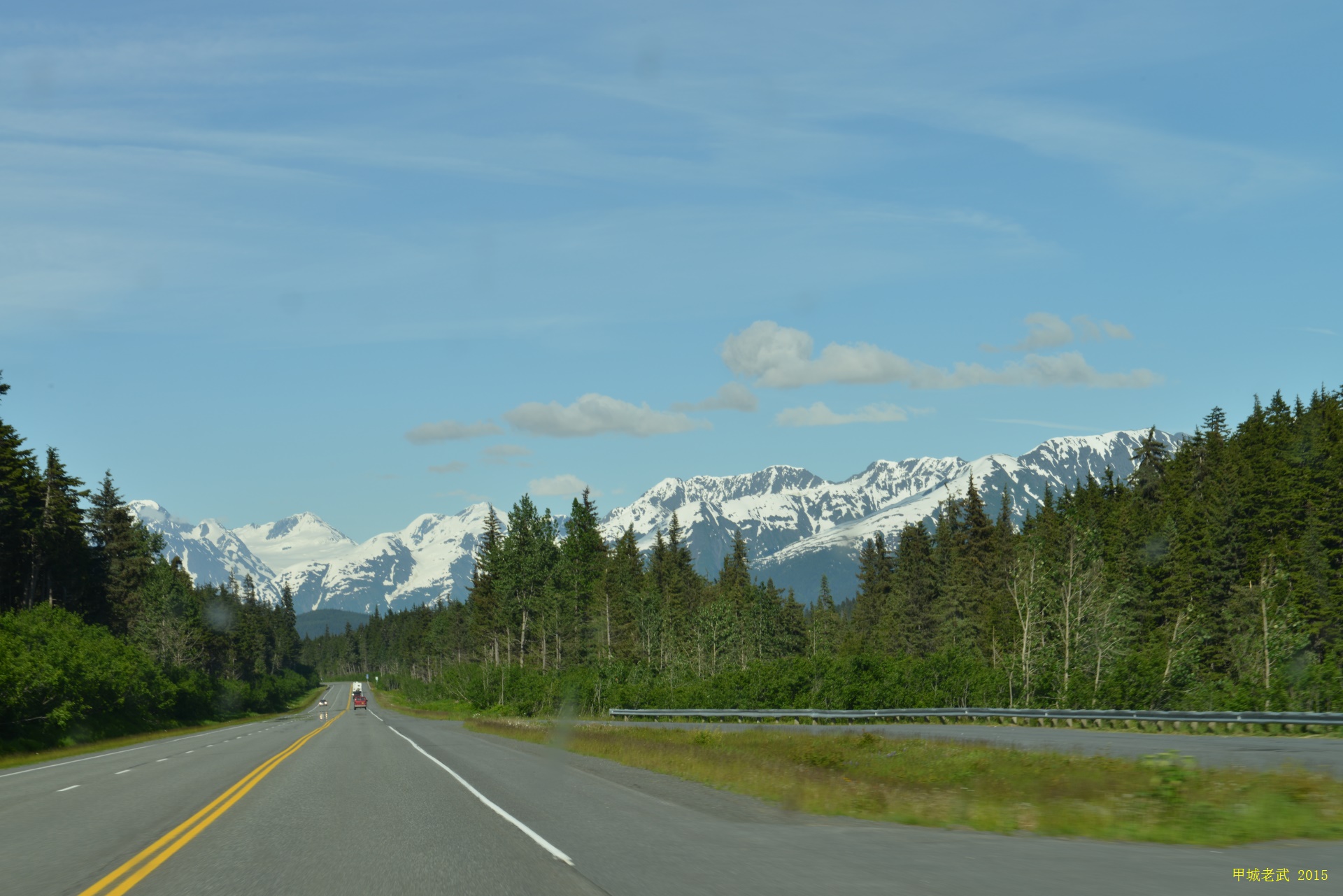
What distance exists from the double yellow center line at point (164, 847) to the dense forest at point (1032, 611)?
34446mm

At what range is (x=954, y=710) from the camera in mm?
50062

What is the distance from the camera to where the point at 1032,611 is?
62188 millimetres

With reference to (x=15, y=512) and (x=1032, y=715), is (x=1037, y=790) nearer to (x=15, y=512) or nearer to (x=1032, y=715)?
(x=1032, y=715)

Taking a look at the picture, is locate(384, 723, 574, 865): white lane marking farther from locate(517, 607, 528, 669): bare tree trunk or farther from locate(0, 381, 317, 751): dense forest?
locate(517, 607, 528, 669): bare tree trunk

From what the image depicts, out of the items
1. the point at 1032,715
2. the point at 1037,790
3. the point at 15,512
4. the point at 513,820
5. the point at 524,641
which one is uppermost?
the point at 15,512

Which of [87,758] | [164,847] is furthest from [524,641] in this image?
[164,847]

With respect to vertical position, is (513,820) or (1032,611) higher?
(1032,611)

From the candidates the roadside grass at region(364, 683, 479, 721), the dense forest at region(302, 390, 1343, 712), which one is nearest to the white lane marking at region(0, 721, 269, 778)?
the dense forest at region(302, 390, 1343, 712)

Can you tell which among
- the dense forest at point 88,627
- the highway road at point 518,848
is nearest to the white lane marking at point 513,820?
the highway road at point 518,848

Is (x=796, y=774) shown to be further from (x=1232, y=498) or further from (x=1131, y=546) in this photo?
(x=1131, y=546)

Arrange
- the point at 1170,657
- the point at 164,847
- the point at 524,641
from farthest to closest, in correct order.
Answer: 1. the point at 524,641
2. the point at 1170,657
3. the point at 164,847

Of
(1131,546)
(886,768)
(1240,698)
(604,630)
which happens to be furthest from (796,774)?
(604,630)

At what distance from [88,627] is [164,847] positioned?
59.8 metres

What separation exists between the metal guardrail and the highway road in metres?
21.8
